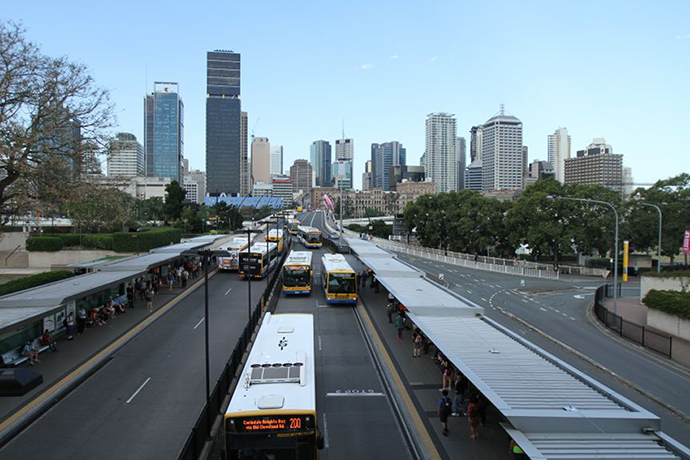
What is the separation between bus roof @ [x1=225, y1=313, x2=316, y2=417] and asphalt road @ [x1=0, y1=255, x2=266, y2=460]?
2.97m

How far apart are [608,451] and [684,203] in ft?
186

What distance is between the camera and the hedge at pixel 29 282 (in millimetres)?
27847

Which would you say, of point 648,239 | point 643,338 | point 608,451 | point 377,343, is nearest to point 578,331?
point 643,338

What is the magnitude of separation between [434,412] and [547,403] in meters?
5.23

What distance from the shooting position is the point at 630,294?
45.5m

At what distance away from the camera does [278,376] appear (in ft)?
41.6

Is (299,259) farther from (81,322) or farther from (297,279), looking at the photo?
(81,322)

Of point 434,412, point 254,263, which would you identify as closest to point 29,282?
point 254,263

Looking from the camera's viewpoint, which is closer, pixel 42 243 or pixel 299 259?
pixel 299 259

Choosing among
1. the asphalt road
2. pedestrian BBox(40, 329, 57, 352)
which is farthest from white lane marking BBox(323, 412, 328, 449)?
pedestrian BBox(40, 329, 57, 352)

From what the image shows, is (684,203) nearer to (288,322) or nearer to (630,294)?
(630,294)

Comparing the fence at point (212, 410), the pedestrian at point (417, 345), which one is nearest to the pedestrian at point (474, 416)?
the fence at point (212, 410)

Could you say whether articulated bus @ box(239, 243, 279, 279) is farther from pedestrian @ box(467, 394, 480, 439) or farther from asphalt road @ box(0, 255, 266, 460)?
pedestrian @ box(467, 394, 480, 439)

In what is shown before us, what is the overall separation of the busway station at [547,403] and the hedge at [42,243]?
44979mm
